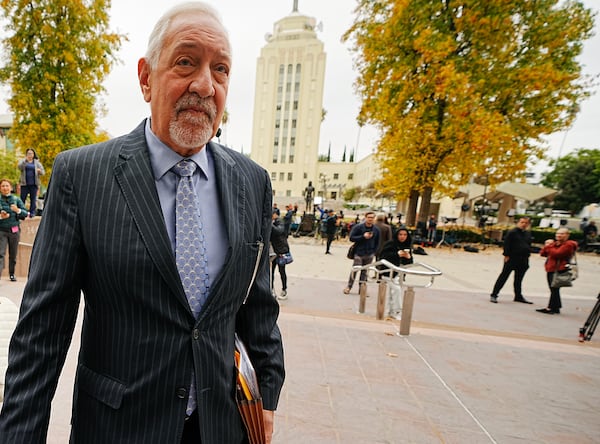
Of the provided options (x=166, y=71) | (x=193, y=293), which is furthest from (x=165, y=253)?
(x=166, y=71)

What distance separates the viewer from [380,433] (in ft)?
7.73

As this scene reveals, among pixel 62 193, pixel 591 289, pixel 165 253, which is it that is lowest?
pixel 591 289

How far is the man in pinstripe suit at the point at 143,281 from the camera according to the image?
87 cm

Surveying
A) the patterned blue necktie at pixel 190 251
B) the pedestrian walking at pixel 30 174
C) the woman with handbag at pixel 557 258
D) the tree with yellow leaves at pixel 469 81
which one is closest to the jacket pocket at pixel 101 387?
the patterned blue necktie at pixel 190 251

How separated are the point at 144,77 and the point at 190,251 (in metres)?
0.60

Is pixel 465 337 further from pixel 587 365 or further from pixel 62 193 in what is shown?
pixel 62 193

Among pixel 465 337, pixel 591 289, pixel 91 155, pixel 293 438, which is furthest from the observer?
pixel 591 289

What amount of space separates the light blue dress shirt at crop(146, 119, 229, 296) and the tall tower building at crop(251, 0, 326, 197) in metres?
55.2

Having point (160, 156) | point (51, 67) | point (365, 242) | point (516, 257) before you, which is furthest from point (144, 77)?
point (51, 67)

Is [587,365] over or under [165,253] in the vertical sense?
under

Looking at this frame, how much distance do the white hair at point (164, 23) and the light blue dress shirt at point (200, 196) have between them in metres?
0.22

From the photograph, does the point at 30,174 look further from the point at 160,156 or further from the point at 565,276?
the point at 565,276

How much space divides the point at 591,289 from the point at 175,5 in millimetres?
12708

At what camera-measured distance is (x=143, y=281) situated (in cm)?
87
